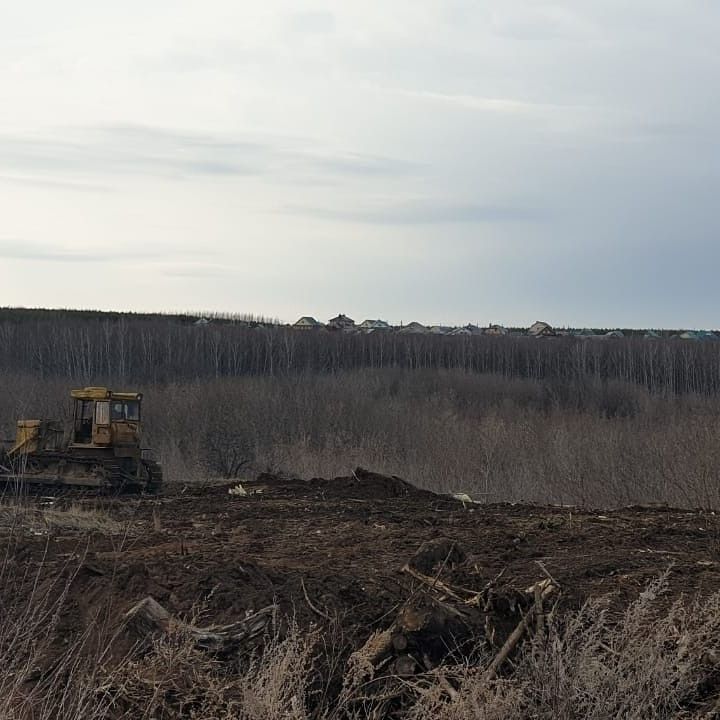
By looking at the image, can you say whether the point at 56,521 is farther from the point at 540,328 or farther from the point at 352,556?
the point at 540,328

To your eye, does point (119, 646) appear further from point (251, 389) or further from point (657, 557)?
point (251, 389)

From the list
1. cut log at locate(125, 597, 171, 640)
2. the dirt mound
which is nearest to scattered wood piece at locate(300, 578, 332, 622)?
cut log at locate(125, 597, 171, 640)

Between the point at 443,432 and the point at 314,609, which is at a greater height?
the point at 314,609

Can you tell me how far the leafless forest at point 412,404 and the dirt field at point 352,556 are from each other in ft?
25.5

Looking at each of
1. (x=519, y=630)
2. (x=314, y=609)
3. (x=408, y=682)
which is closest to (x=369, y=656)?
(x=408, y=682)

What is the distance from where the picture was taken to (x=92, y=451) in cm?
2016

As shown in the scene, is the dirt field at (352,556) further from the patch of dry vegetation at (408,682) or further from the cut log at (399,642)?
the patch of dry vegetation at (408,682)

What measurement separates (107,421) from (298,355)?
117 feet

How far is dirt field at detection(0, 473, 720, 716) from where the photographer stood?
8.36m

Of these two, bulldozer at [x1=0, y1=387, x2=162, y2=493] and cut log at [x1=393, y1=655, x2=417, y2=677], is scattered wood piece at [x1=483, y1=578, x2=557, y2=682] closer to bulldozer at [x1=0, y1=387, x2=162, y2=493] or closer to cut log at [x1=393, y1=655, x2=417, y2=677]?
cut log at [x1=393, y1=655, x2=417, y2=677]

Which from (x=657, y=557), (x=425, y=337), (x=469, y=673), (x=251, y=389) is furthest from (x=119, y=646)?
(x=425, y=337)

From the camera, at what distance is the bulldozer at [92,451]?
1998 centimetres

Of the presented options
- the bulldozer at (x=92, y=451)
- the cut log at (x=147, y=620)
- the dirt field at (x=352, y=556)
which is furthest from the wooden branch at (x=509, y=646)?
the bulldozer at (x=92, y=451)

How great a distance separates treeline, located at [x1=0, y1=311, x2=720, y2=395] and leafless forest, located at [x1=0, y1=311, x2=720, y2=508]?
117 mm
